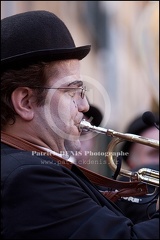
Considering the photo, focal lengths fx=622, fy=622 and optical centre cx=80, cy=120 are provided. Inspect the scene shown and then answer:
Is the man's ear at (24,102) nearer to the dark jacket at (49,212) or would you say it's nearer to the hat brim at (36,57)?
the hat brim at (36,57)

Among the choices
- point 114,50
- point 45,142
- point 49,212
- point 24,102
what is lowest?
point 114,50

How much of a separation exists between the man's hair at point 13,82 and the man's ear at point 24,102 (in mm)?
17

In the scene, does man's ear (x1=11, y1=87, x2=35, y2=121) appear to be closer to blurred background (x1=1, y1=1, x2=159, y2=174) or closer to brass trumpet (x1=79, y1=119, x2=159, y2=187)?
brass trumpet (x1=79, y1=119, x2=159, y2=187)

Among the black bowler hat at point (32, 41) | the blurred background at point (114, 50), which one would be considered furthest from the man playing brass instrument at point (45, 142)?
the blurred background at point (114, 50)

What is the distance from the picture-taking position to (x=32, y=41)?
2707 mm

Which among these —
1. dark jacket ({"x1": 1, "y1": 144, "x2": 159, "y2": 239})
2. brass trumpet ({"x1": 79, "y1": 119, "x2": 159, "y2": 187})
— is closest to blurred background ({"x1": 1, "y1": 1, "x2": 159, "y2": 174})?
brass trumpet ({"x1": 79, "y1": 119, "x2": 159, "y2": 187})

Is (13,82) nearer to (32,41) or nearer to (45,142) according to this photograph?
(32,41)

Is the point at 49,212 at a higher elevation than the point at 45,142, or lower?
lower

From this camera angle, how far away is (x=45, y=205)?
239 cm

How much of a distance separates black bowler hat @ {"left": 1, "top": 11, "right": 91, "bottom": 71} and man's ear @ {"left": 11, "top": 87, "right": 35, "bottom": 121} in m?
0.12

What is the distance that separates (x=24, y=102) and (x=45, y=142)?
0.20 m

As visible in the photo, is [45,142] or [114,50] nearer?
[45,142]

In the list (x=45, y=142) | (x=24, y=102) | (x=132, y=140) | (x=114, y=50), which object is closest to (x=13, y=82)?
(x=24, y=102)

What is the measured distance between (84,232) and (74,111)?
0.62m
